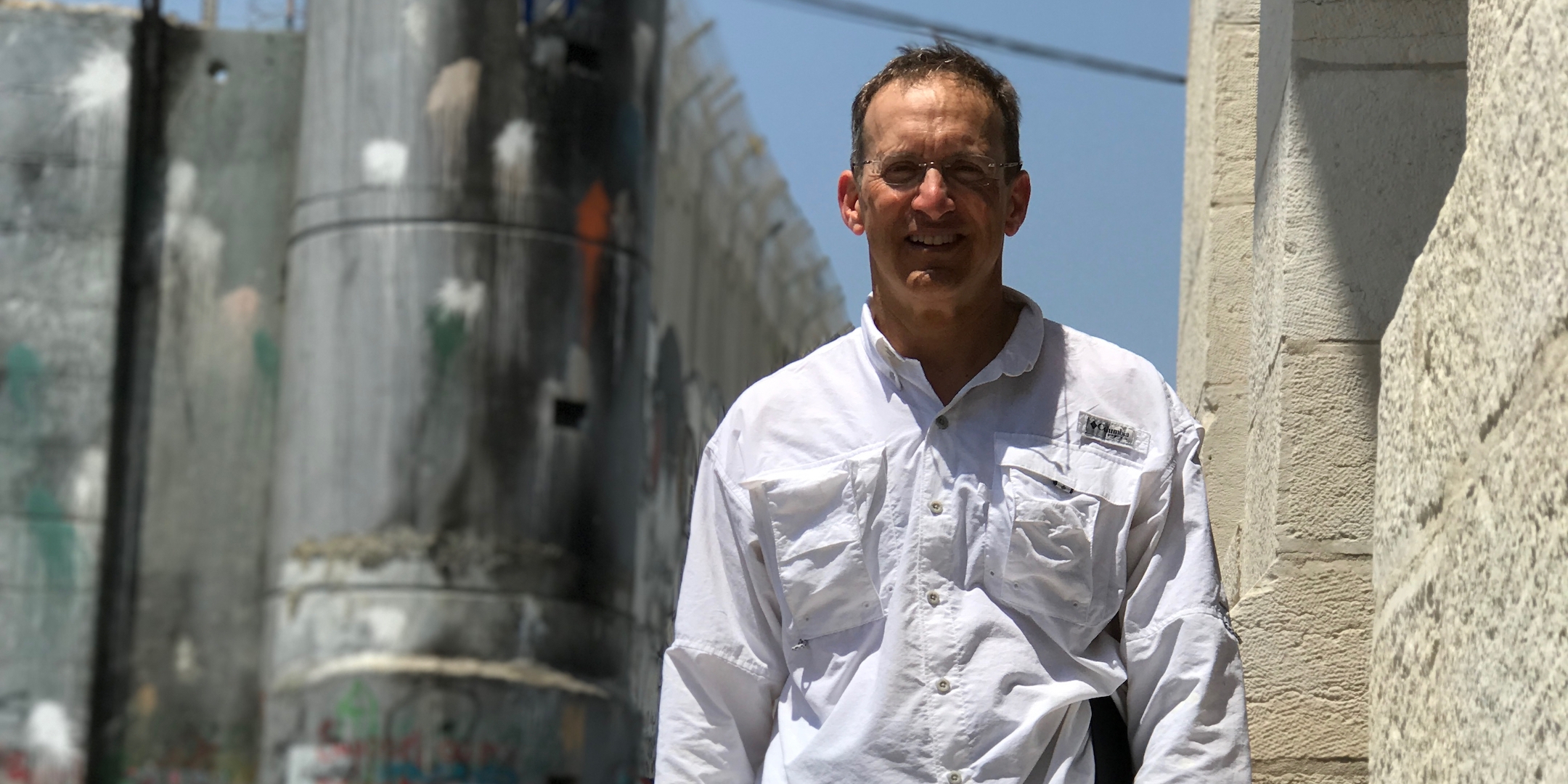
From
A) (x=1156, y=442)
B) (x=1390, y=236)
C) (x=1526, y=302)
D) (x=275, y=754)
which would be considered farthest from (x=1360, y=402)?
(x=275, y=754)

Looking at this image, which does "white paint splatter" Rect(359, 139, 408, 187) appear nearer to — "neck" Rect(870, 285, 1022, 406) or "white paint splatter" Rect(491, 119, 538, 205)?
"white paint splatter" Rect(491, 119, 538, 205)

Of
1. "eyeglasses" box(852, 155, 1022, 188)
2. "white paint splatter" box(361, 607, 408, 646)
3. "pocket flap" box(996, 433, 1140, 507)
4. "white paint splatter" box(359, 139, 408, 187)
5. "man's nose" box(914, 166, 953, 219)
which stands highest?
"white paint splatter" box(359, 139, 408, 187)

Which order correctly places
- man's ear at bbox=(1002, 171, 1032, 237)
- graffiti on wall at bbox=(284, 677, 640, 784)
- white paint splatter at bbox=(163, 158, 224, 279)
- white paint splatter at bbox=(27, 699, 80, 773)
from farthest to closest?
1. white paint splatter at bbox=(163, 158, 224, 279)
2. white paint splatter at bbox=(27, 699, 80, 773)
3. graffiti on wall at bbox=(284, 677, 640, 784)
4. man's ear at bbox=(1002, 171, 1032, 237)

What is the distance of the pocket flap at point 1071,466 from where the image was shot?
A: 2.06 m

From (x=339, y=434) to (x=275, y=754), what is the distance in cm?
226

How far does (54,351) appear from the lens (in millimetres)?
14219

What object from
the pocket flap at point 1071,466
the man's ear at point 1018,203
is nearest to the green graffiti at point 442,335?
the man's ear at point 1018,203

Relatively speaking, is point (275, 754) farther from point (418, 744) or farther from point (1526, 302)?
point (1526, 302)

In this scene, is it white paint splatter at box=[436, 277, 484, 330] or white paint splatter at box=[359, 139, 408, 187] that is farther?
white paint splatter at box=[359, 139, 408, 187]

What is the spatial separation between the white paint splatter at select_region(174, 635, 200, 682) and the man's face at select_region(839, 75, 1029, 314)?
12.9 meters

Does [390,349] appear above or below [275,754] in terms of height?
above

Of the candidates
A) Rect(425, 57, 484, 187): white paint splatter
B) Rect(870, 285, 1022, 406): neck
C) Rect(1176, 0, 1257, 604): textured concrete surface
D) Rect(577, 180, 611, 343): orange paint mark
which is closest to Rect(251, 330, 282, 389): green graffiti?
Rect(425, 57, 484, 187): white paint splatter

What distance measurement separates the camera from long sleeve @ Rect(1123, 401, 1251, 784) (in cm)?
197

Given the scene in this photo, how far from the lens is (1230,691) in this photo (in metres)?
2.00
